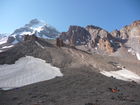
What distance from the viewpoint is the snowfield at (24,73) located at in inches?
1389

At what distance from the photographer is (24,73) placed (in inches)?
1598

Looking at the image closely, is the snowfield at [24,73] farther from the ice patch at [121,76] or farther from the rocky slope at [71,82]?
the ice patch at [121,76]

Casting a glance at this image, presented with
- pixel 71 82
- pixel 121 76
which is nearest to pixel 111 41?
pixel 121 76

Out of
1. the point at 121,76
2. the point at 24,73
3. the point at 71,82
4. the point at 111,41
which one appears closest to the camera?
the point at 71,82

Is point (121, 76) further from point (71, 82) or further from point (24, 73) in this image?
point (24, 73)

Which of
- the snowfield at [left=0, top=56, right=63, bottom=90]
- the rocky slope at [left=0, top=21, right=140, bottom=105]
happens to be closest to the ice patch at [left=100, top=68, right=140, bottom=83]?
the rocky slope at [left=0, top=21, right=140, bottom=105]

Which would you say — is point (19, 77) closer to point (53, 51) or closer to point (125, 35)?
point (53, 51)

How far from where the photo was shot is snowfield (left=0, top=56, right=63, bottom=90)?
1389 inches

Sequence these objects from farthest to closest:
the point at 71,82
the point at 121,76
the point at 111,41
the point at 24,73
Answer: the point at 111,41, the point at 121,76, the point at 24,73, the point at 71,82

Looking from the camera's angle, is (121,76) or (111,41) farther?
(111,41)

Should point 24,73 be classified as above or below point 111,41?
below

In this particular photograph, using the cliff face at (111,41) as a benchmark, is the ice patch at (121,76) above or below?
below

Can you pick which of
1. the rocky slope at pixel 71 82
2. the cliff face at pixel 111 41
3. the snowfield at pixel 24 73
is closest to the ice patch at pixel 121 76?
the rocky slope at pixel 71 82

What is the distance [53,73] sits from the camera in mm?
40000
